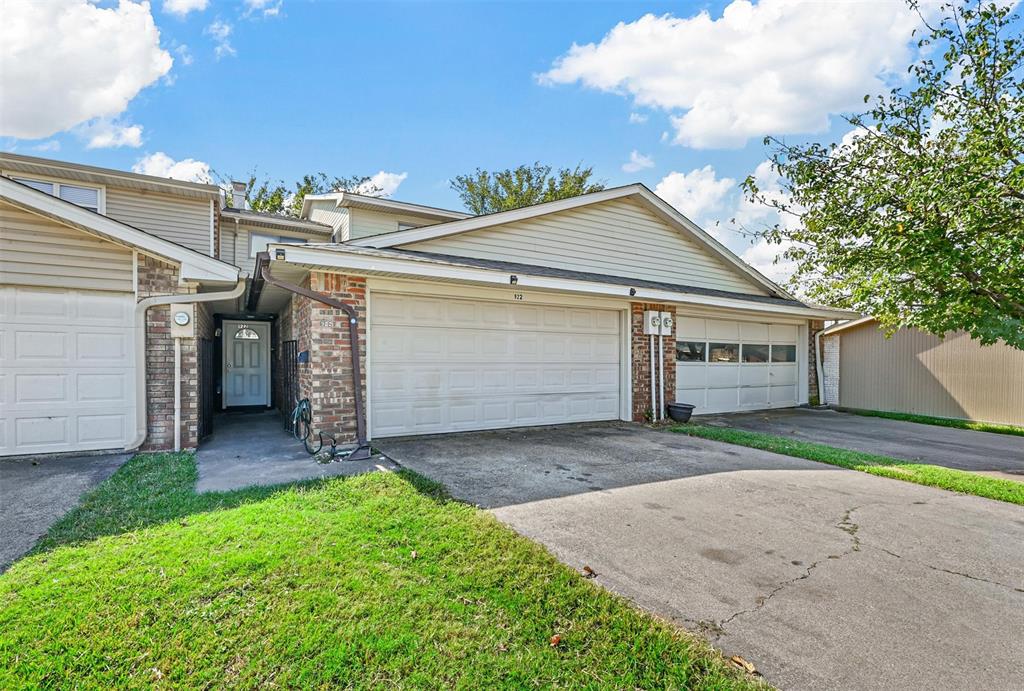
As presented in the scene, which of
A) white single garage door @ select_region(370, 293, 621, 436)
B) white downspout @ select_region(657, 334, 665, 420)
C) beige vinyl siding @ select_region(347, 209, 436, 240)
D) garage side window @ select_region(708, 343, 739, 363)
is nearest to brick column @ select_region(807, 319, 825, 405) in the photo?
garage side window @ select_region(708, 343, 739, 363)

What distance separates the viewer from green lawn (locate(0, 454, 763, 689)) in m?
2.23

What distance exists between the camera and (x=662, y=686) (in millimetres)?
2172

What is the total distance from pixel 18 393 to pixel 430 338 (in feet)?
17.4

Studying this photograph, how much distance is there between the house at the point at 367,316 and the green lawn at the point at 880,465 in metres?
2.20

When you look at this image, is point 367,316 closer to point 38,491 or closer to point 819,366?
point 38,491

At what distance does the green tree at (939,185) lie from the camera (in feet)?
21.8

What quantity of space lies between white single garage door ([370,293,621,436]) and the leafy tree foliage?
19.2m

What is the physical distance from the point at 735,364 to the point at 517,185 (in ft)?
61.2

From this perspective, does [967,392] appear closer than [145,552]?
No

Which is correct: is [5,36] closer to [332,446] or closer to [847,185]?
[332,446]

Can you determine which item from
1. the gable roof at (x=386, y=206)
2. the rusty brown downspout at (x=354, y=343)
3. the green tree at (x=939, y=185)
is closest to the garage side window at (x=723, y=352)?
the green tree at (x=939, y=185)

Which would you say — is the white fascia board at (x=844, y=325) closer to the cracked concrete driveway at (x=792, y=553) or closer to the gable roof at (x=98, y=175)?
the cracked concrete driveway at (x=792, y=553)

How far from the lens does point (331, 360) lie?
22.4 ft

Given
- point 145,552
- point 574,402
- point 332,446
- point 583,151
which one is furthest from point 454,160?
point 145,552
